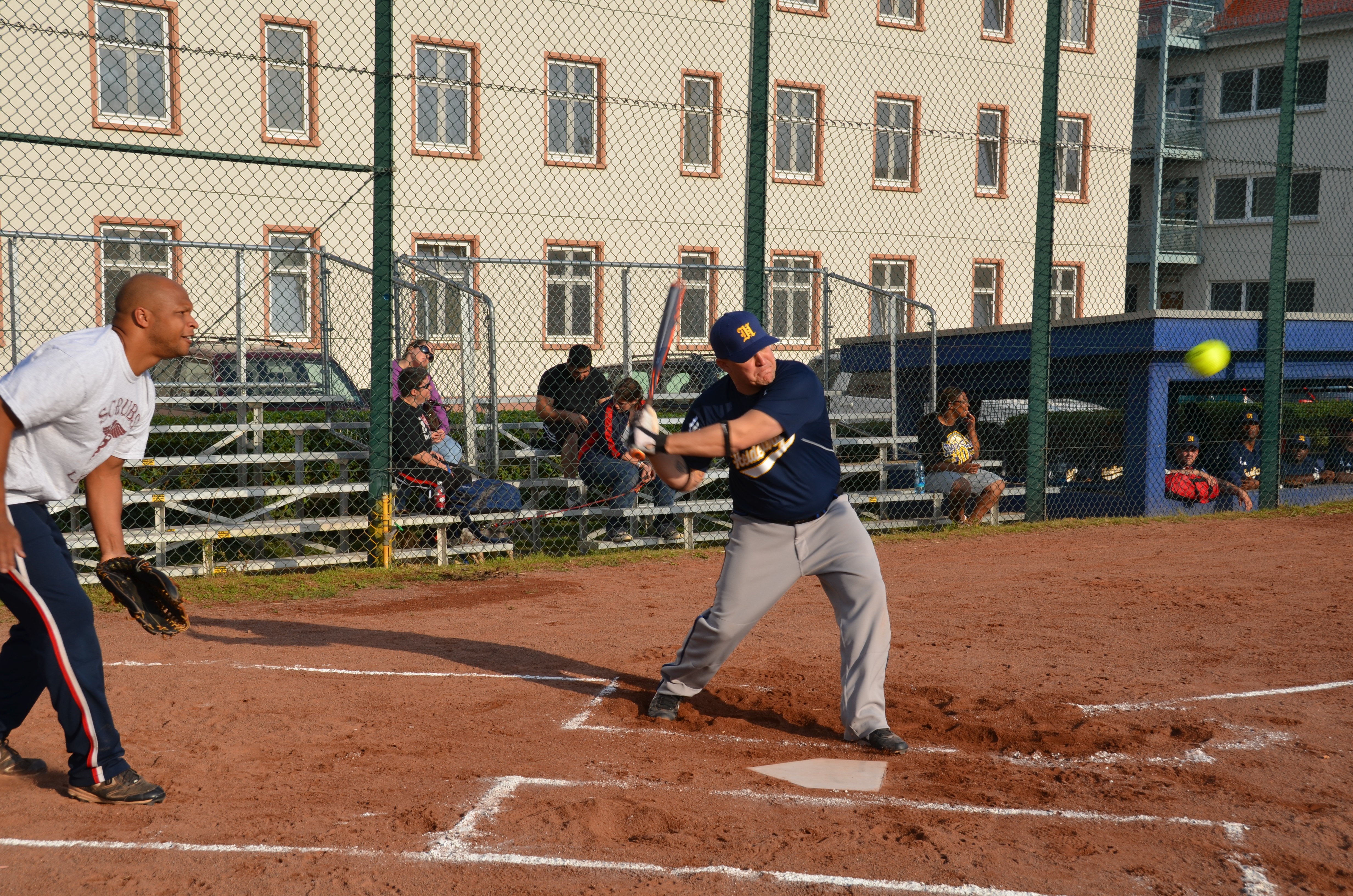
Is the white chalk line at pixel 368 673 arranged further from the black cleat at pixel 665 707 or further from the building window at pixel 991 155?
the building window at pixel 991 155

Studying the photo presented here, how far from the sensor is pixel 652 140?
66.9 feet

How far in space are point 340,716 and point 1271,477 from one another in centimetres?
1127

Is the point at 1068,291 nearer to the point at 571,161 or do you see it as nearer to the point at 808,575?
the point at 571,161


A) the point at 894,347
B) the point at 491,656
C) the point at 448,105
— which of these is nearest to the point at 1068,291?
the point at 448,105

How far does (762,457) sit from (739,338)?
50 cm

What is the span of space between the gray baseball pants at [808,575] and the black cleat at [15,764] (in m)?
2.57

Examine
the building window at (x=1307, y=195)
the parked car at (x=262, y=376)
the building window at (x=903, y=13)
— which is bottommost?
the parked car at (x=262, y=376)

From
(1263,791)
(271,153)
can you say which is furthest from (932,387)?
(271,153)

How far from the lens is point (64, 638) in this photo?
397 centimetres

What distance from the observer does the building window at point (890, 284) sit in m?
17.0

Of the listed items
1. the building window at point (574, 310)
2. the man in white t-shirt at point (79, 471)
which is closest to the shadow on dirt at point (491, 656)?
the man in white t-shirt at point (79, 471)

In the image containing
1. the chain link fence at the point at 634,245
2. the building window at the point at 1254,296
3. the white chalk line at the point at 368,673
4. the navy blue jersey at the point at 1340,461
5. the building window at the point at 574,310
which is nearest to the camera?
the white chalk line at the point at 368,673

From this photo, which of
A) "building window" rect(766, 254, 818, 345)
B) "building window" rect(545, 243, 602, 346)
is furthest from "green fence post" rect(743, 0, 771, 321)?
"building window" rect(545, 243, 602, 346)

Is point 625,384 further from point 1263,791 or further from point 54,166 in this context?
point 54,166
